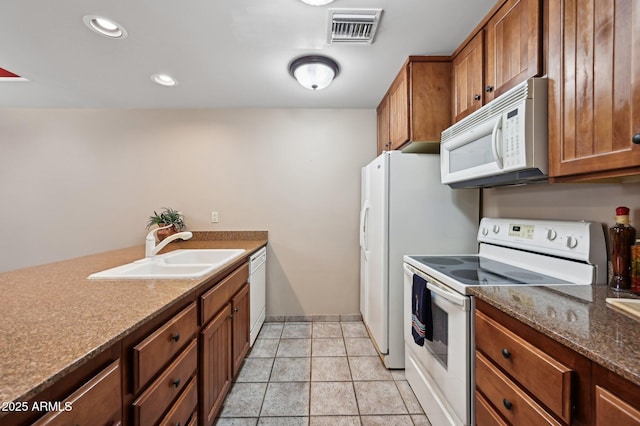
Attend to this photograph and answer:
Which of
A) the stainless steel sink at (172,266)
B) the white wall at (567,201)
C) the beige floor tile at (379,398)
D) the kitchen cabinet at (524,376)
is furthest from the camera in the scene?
the beige floor tile at (379,398)

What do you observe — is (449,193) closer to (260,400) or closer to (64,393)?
(260,400)

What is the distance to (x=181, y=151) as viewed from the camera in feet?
A: 9.50

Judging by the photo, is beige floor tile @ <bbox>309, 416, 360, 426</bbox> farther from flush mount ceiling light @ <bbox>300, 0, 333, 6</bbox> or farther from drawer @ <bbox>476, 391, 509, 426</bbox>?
flush mount ceiling light @ <bbox>300, 0, 333, 6</bbox>

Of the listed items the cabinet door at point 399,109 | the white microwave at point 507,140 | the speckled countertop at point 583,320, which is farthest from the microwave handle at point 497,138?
the cabinet door at point 399,109

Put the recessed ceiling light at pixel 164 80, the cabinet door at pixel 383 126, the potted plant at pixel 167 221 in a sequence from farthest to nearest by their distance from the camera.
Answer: the potted plant at pixel 167 221, the cabinet door at pixel 383 126, the recessed ceiling light at pixel 164 80

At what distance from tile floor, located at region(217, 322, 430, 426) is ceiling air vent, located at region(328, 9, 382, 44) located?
7.69ft

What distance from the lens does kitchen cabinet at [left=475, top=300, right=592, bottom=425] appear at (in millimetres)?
697

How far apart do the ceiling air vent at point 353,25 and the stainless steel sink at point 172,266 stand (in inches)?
62.5

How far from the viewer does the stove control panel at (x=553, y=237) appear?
45.8 inches

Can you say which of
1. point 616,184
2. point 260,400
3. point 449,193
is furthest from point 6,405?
point 449,193

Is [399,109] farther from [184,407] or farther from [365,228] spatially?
[184,407]

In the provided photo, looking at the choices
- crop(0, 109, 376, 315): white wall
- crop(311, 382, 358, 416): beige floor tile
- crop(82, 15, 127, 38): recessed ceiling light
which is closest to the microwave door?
crop(0, 109, 376, 315): white wall

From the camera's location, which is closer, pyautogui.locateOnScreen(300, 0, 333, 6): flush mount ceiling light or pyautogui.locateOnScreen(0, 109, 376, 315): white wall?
pyautogui.locateOnScreen(300, 0, 333, 6): flush mount ceiling light

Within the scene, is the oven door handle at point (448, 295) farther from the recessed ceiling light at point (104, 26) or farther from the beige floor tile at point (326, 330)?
the recessed ceiling light at point (104, 26)
